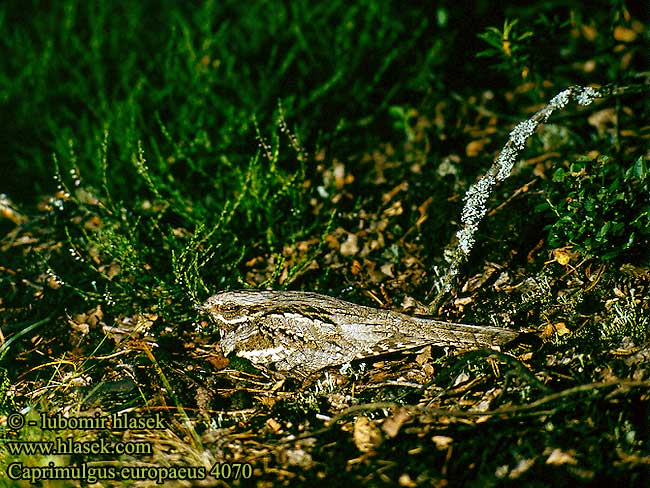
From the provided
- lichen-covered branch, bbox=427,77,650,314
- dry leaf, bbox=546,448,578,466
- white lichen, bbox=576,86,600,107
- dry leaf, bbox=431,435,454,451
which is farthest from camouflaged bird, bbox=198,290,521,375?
white lichen, bbox=576,86,600,107

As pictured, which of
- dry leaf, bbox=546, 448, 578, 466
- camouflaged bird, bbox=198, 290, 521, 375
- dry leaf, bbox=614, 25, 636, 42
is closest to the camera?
dry leaf, bbox=546, 448, 578, 466

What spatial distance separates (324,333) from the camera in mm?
2852

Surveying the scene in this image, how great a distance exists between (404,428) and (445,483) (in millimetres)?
336

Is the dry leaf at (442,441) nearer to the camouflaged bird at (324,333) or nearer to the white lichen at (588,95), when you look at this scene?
the camouflaged bird at (324,333)

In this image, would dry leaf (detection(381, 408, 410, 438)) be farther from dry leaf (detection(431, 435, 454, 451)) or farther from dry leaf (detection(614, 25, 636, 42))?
dry leaf (detection(614, 25, 636, 42))

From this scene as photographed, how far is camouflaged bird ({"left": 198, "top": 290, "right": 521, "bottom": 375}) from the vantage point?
9.23ft

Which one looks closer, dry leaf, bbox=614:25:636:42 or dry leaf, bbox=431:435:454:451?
dry leaf, bbox=431:435:454:451

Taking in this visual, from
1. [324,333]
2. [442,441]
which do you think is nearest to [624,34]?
[324,333]

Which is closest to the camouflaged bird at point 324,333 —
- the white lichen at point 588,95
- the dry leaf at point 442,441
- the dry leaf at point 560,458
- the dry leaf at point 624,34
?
the dry leaf at point 442,441

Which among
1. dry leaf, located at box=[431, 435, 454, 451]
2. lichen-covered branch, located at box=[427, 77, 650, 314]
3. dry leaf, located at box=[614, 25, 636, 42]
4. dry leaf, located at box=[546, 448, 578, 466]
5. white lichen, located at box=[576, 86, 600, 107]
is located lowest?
dry leaf, located at box=[431, 435, 454, 451]

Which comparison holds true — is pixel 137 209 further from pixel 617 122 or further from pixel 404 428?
pixel 617 122

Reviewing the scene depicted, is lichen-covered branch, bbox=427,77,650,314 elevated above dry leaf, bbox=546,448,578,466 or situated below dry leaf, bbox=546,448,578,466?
above

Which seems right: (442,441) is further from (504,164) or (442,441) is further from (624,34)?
(624,34)

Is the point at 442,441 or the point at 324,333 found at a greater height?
the point at 324,333
